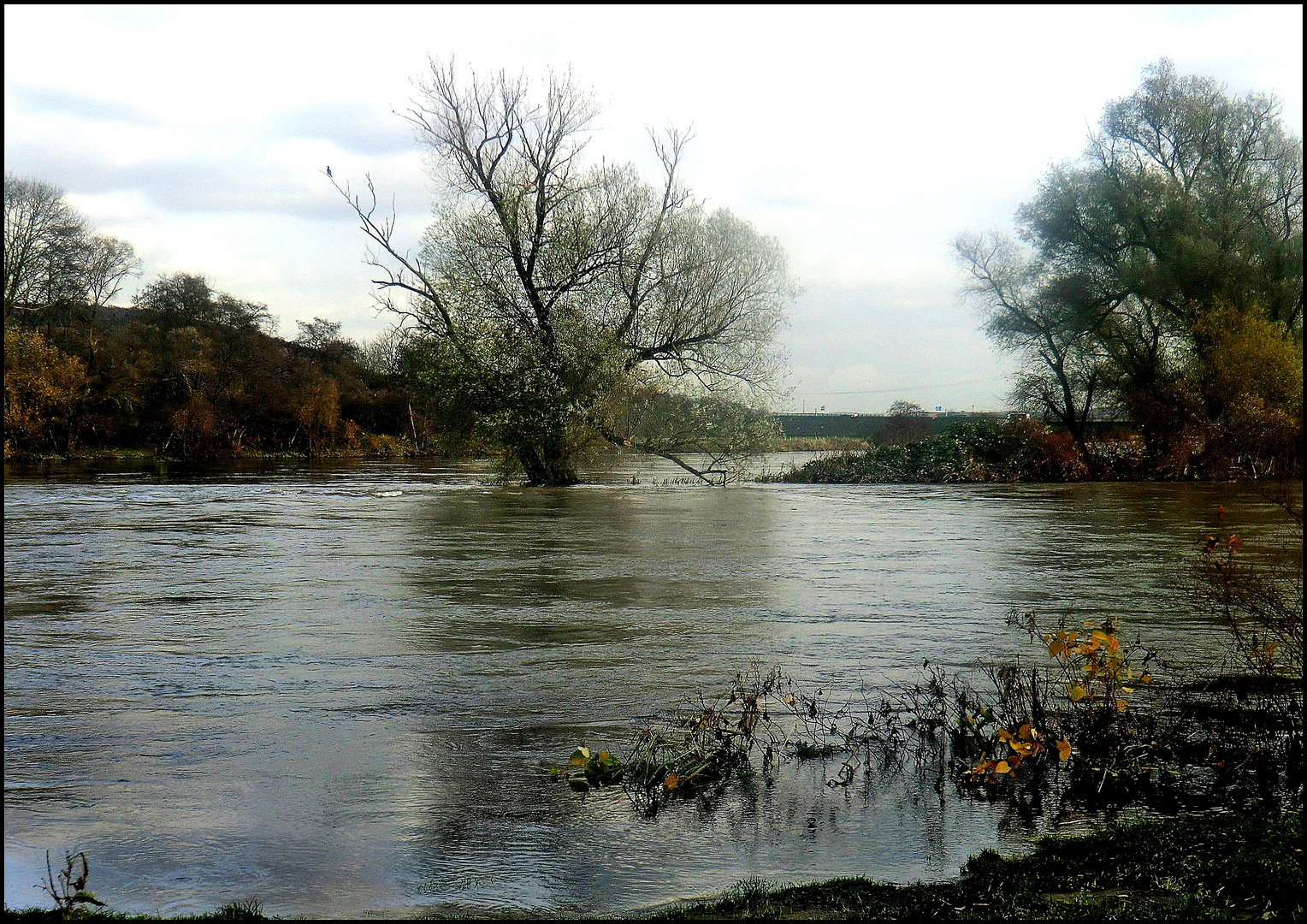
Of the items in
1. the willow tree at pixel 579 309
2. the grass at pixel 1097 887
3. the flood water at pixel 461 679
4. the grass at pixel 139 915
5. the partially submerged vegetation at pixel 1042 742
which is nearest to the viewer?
the grass at pixel 139 915

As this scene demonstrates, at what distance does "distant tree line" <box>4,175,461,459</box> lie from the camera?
48.5 m

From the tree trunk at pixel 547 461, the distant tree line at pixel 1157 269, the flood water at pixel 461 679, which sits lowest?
the flood water at pixel 461 679

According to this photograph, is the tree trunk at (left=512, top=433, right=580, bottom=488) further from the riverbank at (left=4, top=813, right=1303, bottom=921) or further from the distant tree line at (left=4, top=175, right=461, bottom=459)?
the riverbank at (left=4, top=813, right=1303, bottom=921)

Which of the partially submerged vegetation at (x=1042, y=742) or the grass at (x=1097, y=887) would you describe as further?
the partially submerged vegetation at (x=1042, y=742)

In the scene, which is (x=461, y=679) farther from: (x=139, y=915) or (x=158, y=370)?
(x=158, y=370)

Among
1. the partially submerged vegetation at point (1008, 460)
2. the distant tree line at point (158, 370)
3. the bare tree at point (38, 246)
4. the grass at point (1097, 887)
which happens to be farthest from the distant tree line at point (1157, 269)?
the bare tree at point (38, 246)

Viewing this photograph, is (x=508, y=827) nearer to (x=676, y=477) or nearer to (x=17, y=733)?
(x=17, y=733)

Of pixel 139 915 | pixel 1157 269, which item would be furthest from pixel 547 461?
pixel 139 915

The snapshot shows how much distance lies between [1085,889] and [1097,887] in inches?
1.9

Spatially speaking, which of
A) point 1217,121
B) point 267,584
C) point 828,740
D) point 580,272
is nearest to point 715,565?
point 267,584

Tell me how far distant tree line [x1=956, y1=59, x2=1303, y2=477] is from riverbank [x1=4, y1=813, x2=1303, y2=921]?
2993 centimetres

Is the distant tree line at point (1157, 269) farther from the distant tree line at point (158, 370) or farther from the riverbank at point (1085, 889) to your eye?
the riverbank at point (1085, 889)

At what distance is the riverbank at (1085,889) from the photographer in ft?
12.4

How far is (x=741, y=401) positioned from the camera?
32.6 meters
